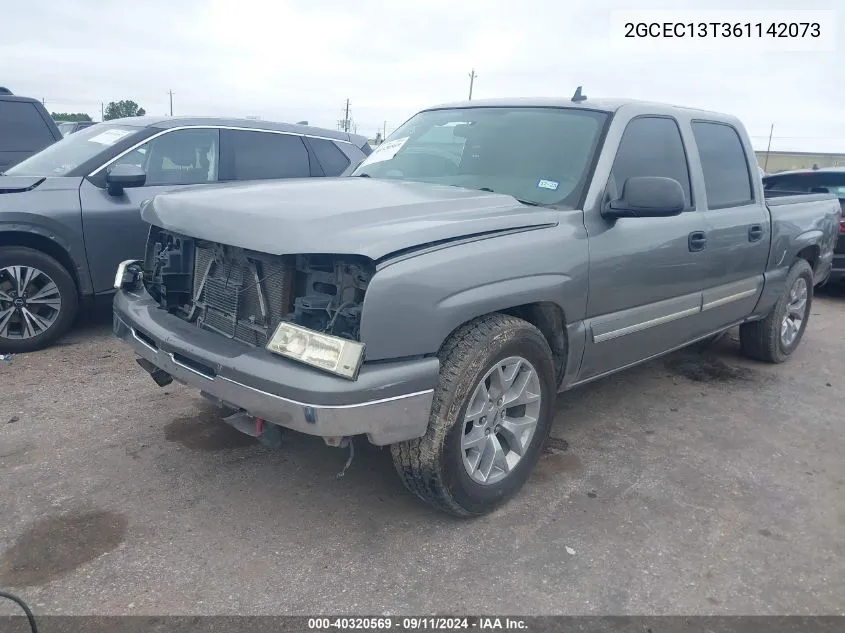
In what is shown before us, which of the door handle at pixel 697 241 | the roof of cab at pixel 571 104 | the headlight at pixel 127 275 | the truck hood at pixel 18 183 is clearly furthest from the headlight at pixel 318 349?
the truck hood at pixel 18 183

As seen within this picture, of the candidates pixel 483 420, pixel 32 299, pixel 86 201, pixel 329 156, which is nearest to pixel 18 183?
pixel 86 201

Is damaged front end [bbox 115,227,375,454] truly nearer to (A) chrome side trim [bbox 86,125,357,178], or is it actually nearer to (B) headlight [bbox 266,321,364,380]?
(B) headlight [bbox 266,321,364,380]

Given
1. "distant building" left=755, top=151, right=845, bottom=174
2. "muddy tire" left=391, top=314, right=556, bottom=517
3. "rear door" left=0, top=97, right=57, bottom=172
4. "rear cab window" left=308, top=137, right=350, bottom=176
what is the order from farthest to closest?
"distant building" left=755, top=151, right=845, bottom=174, "rear door" left=0, top=97, right=57, bottom=172, "rear cab window" left=308, top=137, right=350, bottom=176, "muddy tire" left=391, top=314, right=556, bottom=517

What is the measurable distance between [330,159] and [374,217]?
410 centimetres

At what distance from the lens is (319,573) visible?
8.76 feet

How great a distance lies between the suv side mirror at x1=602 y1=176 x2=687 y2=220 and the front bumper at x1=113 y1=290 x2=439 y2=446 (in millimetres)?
1354

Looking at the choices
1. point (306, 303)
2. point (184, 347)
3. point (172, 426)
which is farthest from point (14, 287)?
point (306, 303)

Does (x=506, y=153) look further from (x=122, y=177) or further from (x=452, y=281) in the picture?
(x=122, y=177)

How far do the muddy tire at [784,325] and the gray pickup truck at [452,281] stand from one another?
44.0 inches

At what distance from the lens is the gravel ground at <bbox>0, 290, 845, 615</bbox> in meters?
2.57

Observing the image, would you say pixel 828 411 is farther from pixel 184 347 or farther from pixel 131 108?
pixel 131 108

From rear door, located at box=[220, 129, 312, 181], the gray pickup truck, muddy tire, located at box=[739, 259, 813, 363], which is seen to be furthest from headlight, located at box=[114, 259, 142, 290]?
muddy tire, located at box=[739, 259, 813, 363]

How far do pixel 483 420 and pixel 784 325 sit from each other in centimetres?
372

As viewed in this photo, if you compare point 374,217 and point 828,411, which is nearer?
point 374,217
